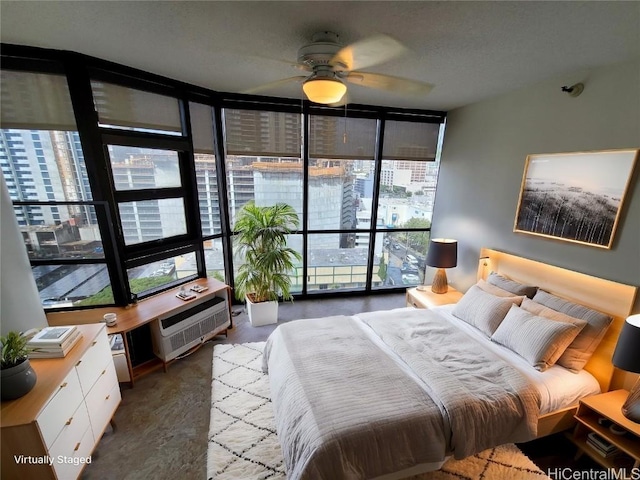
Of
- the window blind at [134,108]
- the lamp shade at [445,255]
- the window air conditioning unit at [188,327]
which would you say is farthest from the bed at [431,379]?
the window blind at [134,108]

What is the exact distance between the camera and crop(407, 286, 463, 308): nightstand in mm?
3234

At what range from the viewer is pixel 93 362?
191cm

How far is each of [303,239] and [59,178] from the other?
2.68 meters

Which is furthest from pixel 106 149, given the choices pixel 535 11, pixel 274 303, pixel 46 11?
pixel 535 11

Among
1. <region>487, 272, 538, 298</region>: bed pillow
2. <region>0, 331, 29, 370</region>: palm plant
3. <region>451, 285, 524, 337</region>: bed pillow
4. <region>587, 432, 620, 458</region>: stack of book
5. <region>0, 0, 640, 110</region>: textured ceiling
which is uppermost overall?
<region>0, 0, 640, 110</region>: textured ceiling

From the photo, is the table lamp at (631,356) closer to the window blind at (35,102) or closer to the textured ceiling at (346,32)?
the textured ceiling at (346,32)

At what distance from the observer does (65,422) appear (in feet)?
5.12

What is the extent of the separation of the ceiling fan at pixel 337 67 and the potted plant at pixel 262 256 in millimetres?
1776

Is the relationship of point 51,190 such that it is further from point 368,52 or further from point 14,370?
point 368,52

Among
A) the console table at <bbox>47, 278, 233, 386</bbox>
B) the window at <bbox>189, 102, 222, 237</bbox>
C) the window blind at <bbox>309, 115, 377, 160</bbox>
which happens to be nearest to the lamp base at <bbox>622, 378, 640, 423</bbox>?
the window blind at <bbox>309, 115, 377, 160</bbox>

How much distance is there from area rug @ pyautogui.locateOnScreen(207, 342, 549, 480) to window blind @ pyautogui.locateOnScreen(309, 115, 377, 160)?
9.50 ft

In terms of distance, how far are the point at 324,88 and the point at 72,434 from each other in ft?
8.43

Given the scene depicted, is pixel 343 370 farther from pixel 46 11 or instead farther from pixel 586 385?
pixel 46 11

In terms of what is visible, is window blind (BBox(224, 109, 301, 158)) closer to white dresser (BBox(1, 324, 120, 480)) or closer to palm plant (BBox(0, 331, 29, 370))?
white dresser (BBox(1, 324, 120, 480))
